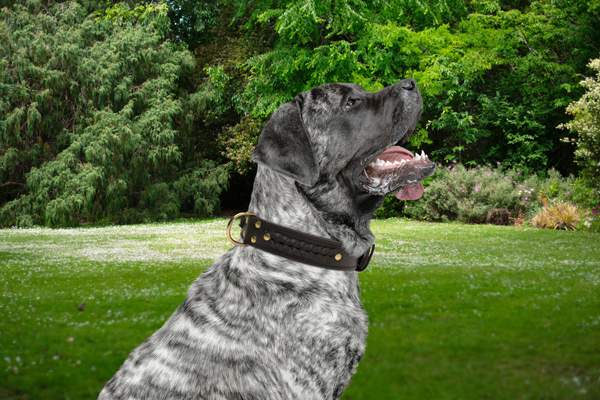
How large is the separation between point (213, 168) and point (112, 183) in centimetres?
514

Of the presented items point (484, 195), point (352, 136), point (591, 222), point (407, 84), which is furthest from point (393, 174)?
point (484, 195)

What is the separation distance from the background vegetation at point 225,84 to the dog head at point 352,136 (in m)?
13.0

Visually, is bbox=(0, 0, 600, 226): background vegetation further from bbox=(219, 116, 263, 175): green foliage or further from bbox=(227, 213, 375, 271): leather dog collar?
bbox=(227, 213, 375, 271): leather dog collar

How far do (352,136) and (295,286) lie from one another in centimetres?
95

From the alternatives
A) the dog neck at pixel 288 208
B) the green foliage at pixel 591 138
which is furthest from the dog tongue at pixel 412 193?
the green foliage at pixel 591 138

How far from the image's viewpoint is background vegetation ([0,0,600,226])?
17.6 m

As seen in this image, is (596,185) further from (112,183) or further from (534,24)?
(112,183)

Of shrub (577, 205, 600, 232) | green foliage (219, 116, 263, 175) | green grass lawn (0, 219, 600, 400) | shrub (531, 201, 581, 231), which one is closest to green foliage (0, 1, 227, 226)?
green foliage (219, 116, 263, 175)

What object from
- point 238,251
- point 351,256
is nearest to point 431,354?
point 351,256

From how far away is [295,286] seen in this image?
2318 millimetres

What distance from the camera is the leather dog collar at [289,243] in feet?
7.73

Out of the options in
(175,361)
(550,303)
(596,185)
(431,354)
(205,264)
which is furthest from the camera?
(596,185)

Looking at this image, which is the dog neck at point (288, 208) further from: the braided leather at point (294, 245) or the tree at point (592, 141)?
the tree at point (592, 141)

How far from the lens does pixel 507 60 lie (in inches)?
813
